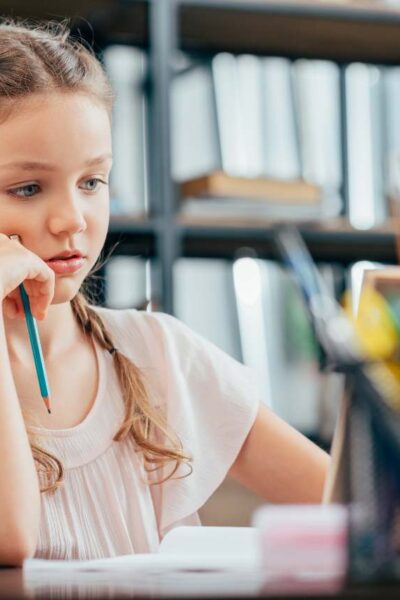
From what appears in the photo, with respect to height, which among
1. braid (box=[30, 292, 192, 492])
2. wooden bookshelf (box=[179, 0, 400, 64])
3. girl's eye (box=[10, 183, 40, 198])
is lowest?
braid (box=[30, 292, 192, 492])

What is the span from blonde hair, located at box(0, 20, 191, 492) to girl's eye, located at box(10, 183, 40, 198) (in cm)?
9

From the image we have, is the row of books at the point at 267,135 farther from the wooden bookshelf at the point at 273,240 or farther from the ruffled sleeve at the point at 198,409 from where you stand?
the ruffled sleeve at the point at 198,409

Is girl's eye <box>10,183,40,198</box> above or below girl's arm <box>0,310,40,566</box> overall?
above

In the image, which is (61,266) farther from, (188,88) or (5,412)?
(188,88)

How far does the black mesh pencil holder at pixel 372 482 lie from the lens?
0.54m

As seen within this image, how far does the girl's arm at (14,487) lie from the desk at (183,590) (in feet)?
0.93

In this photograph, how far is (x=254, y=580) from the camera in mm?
526

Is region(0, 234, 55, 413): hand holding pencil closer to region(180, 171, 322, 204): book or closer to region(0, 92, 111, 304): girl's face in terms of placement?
region(0, 92, 111, 304): girl's face

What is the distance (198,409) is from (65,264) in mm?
286

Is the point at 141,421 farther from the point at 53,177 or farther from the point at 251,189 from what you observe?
the point at 251,189

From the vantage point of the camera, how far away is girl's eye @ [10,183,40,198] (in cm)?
109

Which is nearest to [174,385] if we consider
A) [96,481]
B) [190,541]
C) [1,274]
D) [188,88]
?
[96,481]

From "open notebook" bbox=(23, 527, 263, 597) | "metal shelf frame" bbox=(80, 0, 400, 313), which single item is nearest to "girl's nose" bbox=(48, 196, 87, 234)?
"open notebook" bbox=(23, 527, 263, 597)

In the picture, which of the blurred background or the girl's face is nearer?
the girl's face
